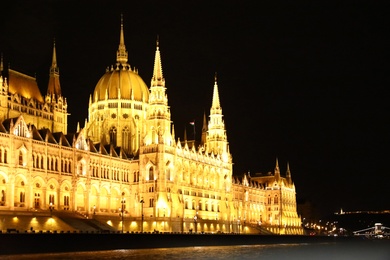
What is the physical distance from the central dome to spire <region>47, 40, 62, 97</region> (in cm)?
1344

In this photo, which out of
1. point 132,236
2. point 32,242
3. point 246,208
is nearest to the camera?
point 32,242

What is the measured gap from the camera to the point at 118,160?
133 meters

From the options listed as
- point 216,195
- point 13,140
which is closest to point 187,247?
point 13,140

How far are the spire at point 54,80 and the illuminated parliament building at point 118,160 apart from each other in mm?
214

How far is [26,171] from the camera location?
107 meters

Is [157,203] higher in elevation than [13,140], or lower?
lower

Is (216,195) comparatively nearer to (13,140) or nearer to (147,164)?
(147,164)

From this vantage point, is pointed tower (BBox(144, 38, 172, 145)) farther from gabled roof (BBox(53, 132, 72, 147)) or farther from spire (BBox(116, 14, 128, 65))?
gabled roof (BBox(53, 132, 72, 147))

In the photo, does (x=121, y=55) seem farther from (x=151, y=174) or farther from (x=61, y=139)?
(x=61, y=139)

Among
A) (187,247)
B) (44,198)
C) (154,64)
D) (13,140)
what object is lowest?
(187,247)

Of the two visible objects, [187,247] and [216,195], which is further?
[216,195]

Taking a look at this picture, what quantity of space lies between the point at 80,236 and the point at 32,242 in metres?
9.56

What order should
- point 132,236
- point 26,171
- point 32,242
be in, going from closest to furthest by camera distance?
point 32,242 < point 132,236 < point 26,171

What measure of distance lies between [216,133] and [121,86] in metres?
29.0
